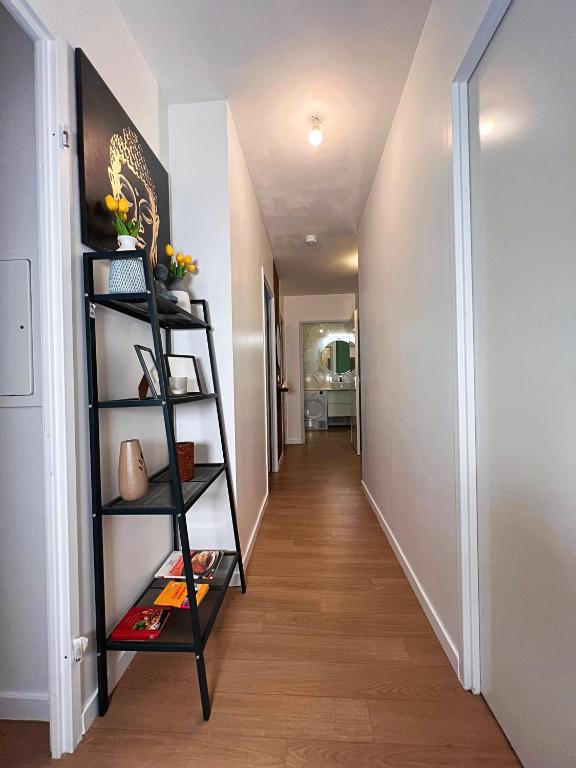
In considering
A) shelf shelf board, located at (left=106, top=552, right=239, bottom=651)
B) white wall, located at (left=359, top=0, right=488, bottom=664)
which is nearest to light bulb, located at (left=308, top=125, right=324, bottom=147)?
white wall, located at (left=359, top=0, right=488, bottom=664)

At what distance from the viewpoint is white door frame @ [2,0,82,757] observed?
1042 mm

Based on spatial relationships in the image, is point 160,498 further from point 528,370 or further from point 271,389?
point 271,389

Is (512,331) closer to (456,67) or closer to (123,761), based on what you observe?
(456,67)

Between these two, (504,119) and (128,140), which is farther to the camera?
(128,140)

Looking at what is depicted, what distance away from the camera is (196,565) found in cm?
163

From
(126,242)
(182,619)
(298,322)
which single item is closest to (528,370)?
(126,242)

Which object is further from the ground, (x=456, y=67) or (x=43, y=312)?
(x=456, y=67)

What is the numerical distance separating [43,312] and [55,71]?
0.70 m

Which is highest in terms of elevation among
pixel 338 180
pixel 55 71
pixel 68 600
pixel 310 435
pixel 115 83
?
pixel 338 180

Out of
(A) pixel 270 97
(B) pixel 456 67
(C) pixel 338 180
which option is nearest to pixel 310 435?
(C) pixel 338 180

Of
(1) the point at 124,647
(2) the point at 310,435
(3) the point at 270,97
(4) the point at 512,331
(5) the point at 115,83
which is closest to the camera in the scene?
(4) the point at 512,331

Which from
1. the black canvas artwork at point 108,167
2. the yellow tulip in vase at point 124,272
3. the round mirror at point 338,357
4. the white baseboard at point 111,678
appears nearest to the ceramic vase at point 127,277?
the yellow tulip in vase at point 124,272

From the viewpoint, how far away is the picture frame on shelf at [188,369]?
68.3 inches

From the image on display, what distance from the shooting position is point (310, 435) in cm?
680
